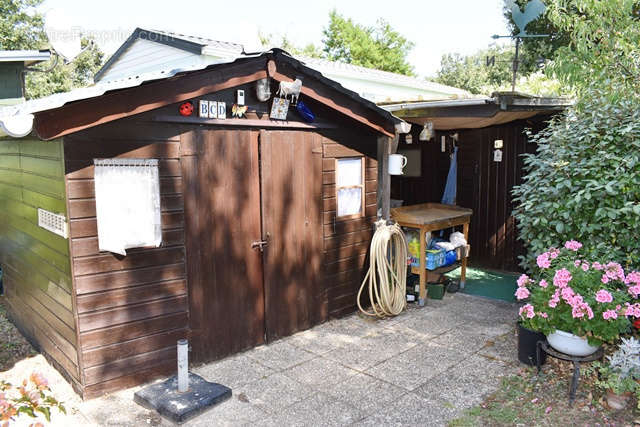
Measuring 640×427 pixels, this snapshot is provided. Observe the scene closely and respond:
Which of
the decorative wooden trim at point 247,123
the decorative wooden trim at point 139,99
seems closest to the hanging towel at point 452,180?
the decorative wooden trim at point 247,123

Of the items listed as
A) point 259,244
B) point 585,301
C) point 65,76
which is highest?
point 65,76

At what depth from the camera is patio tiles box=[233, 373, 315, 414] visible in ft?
11.5

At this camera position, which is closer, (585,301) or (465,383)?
(585,301)

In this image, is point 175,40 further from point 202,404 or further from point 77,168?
point 202,404

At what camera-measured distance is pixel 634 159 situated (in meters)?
3.73

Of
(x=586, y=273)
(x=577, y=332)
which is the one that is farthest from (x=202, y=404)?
(x=586, y=273)

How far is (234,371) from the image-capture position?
403 cm

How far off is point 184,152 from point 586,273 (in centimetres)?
317

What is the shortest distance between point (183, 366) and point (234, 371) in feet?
1.98

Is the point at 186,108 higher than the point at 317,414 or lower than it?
higher

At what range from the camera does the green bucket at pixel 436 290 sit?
19.6 ft

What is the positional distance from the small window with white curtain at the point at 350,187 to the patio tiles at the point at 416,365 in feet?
5.19

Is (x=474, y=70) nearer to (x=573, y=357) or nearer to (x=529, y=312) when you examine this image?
(x=529, y=312)

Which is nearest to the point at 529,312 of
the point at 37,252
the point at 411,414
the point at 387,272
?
the point at 411,414
